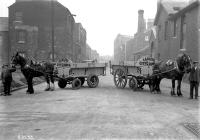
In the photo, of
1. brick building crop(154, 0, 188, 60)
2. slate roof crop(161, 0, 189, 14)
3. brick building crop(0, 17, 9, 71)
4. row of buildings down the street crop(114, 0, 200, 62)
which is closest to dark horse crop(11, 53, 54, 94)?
row of buildings down the street crop(114, 0, 200, 62)

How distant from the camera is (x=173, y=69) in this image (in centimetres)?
1375

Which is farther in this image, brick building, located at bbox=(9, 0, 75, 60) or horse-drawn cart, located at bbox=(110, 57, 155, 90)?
brick building, located at bbox=(9, 0, 75, 60)

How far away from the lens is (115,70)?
18094mm

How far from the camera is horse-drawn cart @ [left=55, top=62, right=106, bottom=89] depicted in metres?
16.4

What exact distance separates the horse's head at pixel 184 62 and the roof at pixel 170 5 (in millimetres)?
16987

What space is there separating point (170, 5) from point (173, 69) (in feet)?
66.5

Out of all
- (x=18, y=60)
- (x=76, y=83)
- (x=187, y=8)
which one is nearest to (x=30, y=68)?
(x=18, y=60)

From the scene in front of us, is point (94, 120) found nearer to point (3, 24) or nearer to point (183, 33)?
point (183, 33)

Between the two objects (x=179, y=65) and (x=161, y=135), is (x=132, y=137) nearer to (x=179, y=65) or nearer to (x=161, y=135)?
(x=161, y=135)

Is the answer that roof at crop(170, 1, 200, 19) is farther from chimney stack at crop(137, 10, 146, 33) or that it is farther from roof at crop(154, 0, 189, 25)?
chimney stack at crop(137, 10, 146, 33)

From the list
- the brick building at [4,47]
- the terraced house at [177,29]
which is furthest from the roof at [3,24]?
the terraced house at [177,29]

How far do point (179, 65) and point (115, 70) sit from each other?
17.6 ft

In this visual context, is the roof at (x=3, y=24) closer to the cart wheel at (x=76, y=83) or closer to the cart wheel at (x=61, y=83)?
the cart wheel at (x=61, y=83)

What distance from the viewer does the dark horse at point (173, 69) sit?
43.8ft
